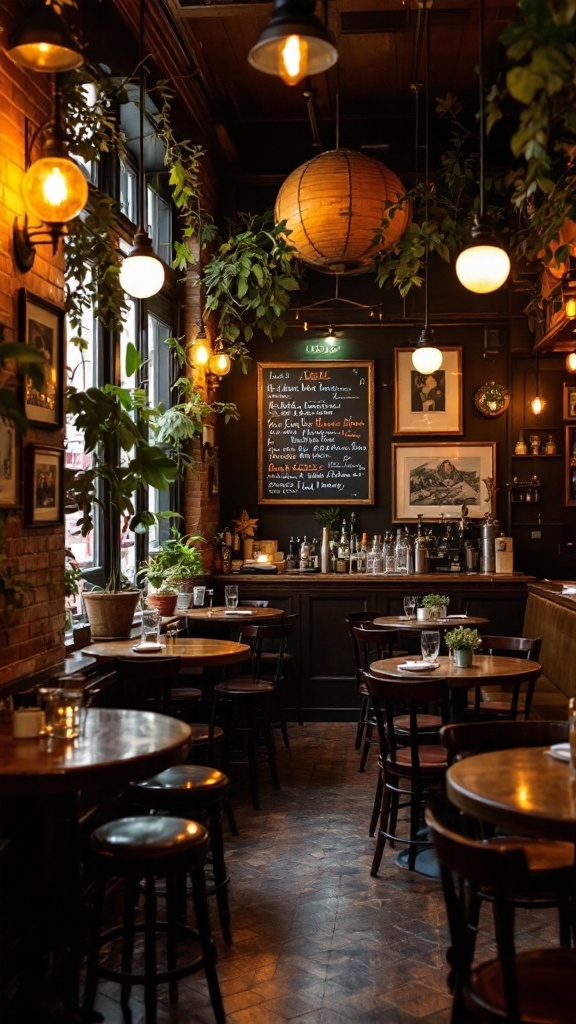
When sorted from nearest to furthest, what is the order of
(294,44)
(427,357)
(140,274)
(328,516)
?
1. (294,44)
2. (140,274)
3. (427,357)
4. (328,516)

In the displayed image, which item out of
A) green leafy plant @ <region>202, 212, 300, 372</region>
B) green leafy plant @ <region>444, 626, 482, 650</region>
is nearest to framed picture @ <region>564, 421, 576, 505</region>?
green leafy plant @ <region>202, 212, 300, 372</region>

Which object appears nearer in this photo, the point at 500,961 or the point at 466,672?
the point at 500,961

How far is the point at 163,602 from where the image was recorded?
5.95 m

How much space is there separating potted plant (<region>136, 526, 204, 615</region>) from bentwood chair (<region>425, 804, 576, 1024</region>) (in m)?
3.84

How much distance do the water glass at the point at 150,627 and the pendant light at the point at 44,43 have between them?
2.64m

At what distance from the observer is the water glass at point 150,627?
196 inches

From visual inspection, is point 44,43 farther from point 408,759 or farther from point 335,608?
point 335,608

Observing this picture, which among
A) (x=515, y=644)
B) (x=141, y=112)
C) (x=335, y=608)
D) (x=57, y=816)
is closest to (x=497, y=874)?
(x=57, y=816)

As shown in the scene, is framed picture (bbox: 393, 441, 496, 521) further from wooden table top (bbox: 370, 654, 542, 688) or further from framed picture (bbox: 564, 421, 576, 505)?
wooden table top (bbox: 370, 654, 542, 688)

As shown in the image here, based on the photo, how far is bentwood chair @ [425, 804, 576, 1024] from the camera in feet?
6.94

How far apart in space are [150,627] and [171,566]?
1.58 metres

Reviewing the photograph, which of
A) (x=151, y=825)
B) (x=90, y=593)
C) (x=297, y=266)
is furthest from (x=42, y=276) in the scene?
(x=297, y=266)

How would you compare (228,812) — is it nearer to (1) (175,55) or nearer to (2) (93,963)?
(2) (93,963)

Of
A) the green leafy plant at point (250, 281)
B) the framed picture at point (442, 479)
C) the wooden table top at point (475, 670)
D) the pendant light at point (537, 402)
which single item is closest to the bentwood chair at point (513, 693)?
the wooden table top at point (475, 670)
